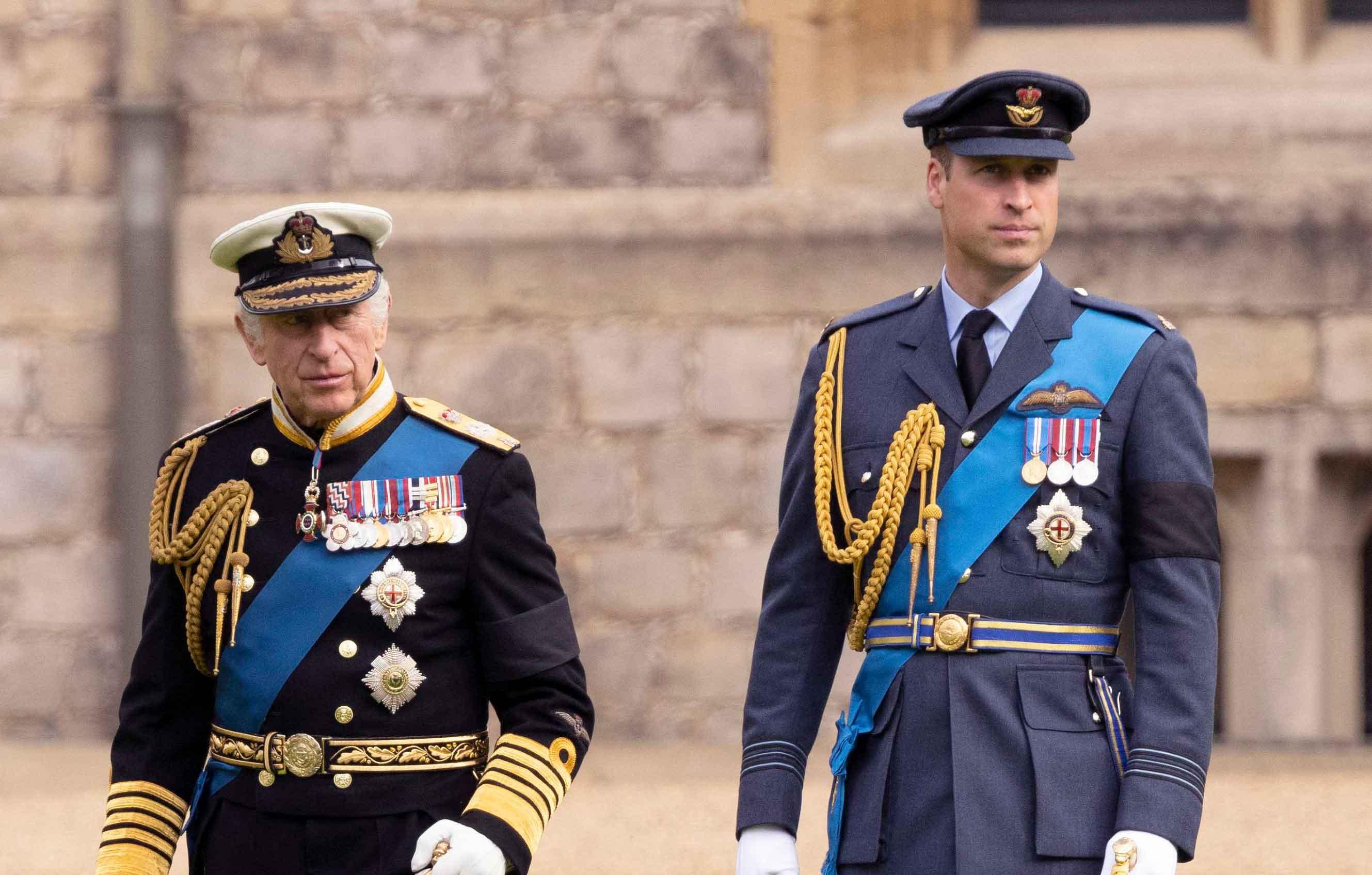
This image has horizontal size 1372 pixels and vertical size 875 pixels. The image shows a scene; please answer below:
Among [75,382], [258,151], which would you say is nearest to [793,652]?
[258,151]

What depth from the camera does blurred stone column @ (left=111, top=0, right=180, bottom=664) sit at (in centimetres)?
716

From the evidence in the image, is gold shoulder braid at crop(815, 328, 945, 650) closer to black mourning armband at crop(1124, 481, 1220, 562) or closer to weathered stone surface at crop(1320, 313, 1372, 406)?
black mourning armband at crop(1124, 481, 1220, 562)

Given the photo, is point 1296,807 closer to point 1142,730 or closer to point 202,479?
point 1142,730

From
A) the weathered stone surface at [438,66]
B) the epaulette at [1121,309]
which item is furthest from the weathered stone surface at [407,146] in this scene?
the epaulette at [1121,309]

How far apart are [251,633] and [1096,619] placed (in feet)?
4.28

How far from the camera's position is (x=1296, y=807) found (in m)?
6.03

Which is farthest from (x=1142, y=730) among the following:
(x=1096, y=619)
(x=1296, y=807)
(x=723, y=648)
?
(x=723, y=648)

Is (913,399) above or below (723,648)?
above

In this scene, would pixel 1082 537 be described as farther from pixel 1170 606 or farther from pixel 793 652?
pixel 793 652

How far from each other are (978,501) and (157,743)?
1.36m

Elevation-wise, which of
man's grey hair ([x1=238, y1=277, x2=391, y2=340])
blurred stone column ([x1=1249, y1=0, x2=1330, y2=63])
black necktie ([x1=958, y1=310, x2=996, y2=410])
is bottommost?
black necktie ([x1=958, y1=310, x2=996, y2=410])

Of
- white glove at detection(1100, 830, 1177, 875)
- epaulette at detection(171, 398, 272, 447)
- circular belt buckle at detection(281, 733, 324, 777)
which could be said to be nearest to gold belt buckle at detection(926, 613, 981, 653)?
white glove at detection(1100, 830, 1177, 875)

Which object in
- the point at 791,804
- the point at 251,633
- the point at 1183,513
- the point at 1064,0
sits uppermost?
the point at 1064,0

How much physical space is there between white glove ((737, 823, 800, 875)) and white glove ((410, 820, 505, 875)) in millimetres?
375
